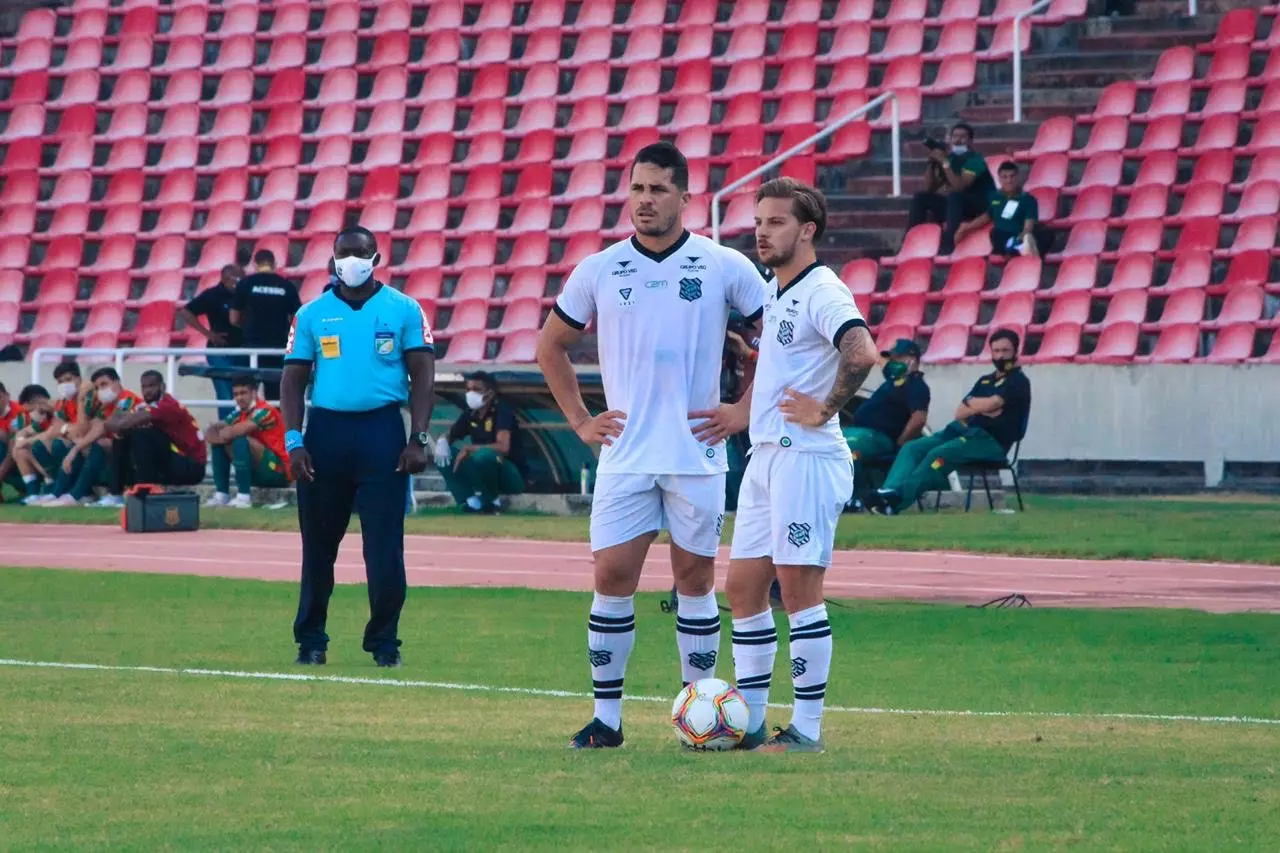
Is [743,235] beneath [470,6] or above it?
beneath

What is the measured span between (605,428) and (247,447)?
16.6m

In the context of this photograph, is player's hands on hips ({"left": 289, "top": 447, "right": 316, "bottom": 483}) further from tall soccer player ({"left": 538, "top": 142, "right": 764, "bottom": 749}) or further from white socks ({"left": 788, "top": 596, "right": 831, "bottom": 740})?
white socks ({"left": 788, "top": 596, "right": 831, "bottom": 740})

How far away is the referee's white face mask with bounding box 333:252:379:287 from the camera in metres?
10.9

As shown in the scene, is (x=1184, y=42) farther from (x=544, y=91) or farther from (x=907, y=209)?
(x=544, y=91)

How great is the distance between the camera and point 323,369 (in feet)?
36.2

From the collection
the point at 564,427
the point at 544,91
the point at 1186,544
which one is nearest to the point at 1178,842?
the point at 1186,544

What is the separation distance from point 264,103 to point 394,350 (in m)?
23.0

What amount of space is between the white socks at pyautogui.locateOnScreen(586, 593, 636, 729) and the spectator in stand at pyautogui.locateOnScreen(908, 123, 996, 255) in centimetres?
1759

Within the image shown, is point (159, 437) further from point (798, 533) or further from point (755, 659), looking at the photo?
point (798, 533)

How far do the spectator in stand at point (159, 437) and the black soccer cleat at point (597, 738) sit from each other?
16952 mm

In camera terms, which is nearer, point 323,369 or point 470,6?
point 323,369

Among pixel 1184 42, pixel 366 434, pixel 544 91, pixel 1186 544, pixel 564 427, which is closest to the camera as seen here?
pixel 366 434

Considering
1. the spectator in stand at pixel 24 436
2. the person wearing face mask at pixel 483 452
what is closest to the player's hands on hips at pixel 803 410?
the person wearing face mask at pixel 483 452

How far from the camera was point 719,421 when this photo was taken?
319 inches
